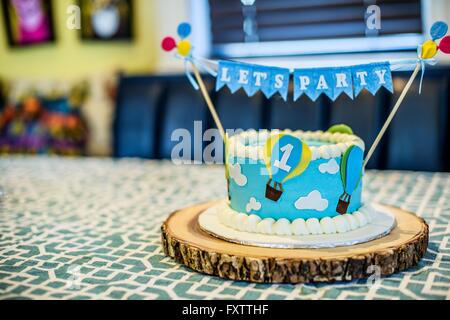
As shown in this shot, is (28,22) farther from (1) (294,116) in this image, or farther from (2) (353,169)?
(2) (353,169)

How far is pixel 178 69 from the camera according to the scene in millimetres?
2984

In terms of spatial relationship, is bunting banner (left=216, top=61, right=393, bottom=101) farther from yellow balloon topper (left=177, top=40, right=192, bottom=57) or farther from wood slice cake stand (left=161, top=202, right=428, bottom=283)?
wood slice cake stand (left=161, top=202, right=428, bottom=283)

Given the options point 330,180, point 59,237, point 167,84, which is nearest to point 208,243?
point 330,180

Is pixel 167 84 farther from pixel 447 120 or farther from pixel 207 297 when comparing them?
pixel 207 297

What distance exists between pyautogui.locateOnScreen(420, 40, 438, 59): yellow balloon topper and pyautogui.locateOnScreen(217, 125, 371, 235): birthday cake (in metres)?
0.24

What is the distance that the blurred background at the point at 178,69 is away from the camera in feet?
7.63

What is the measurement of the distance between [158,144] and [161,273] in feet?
5.46

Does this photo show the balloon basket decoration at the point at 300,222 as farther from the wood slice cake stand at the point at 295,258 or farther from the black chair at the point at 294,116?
the black chair at the point at 294,116

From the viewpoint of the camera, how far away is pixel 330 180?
1128mm

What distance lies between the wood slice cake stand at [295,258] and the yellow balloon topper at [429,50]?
37cm

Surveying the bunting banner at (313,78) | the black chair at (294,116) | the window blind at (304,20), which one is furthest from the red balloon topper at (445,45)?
the window blind at (304,20)

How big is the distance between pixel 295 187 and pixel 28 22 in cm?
298

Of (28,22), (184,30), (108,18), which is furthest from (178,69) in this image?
(184,30)
